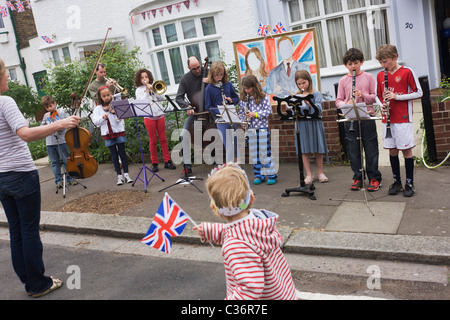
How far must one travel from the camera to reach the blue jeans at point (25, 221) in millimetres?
4160

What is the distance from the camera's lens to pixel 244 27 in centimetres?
1321

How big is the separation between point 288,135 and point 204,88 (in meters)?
1.73

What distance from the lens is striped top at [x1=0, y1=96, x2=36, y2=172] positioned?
4.04m

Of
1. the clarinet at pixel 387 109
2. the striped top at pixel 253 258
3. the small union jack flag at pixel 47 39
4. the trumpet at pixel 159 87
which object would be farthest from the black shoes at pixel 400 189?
the small union jack flag at pixel 47 39

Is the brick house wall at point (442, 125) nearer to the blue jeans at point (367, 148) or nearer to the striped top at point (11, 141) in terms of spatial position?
Answer: the blue jeans at point (367, 148)

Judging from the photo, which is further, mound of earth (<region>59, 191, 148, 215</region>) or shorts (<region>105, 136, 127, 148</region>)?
shorts (<region>105, 136, 127, 148</region>)

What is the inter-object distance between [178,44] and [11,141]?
10746 millimetres

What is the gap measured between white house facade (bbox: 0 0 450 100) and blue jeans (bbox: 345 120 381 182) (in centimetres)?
478

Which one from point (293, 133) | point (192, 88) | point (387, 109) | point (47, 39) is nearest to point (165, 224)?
point (387, 109)

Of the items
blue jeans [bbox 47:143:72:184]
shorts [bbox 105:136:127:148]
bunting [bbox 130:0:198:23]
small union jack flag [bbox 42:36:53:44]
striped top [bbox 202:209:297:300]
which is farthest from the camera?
small union jack flag [bbox 42:36:53:44]

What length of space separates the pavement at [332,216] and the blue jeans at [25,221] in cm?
165

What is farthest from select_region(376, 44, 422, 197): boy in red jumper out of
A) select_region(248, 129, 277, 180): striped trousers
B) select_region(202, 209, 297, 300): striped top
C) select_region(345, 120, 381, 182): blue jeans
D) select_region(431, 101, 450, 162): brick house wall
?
select_region(202, 209, 297, 300): striped top

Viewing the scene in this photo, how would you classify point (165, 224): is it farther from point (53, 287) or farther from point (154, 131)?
point (154, 131)

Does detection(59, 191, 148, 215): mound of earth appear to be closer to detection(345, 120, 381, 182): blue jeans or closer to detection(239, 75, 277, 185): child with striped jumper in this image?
detection(239, 75, 277, 185): child with striped jumper
